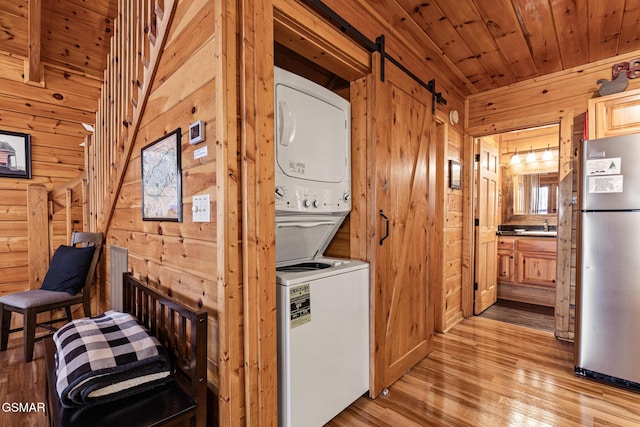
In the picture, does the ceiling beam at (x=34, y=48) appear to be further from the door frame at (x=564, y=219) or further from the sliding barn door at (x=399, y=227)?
the door frame at (x=564, y=219)

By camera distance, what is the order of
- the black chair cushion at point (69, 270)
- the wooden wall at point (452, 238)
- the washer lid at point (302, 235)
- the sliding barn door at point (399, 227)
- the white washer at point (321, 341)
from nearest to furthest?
the white washer at point (321, 341)
the washer lid at point (302, 235)
the sliding barn door at point (399, 227)
the black chair cushion at point (69, 270)
the wooden wall at point (452, 238)

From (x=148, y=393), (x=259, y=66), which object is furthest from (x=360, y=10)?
(x=148, y=393)

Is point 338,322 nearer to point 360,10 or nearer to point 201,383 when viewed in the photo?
point 201,383

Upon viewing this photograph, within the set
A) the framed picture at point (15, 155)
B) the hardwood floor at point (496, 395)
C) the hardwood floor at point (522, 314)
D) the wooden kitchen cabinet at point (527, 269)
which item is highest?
the framed picture at point (15, 155)

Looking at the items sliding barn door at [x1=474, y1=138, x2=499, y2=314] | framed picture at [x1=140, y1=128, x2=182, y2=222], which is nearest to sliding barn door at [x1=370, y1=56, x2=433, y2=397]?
framed picture at [x1=140, y1=128, x2=182, y2=222]

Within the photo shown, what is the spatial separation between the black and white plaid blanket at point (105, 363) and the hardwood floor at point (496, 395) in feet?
3.53

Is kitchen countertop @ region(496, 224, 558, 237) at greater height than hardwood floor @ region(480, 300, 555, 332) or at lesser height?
greater

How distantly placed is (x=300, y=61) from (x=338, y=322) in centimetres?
181

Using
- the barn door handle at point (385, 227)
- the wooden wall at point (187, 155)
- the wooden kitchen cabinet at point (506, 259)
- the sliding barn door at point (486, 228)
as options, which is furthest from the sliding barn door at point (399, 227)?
the wooden kitchen cabinet at point (506, 259)

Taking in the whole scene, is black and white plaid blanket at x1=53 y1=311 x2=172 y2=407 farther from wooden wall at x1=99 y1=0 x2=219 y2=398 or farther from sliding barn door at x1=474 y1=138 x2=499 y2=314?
sliding barn door at x1=474 y1=138 x2=499 y2=314

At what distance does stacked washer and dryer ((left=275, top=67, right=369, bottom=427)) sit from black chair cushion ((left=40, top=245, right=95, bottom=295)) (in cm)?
194

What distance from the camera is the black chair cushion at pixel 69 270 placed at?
2.49m

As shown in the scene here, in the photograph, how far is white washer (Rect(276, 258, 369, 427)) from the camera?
140 cm

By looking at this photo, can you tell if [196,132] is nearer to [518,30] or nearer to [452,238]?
[518,30]
